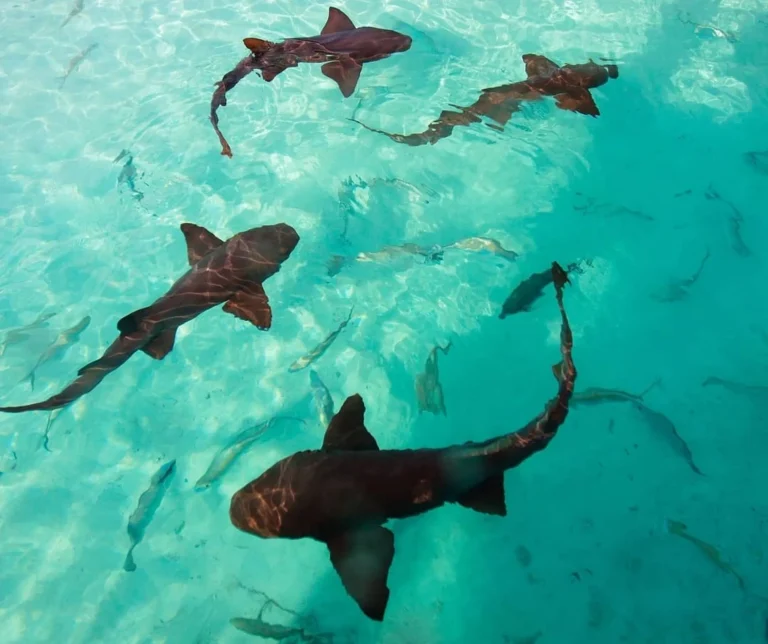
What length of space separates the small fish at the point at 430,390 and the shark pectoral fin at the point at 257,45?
3.96 meters

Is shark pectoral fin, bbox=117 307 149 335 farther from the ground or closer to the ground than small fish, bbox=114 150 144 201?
farther from the ground

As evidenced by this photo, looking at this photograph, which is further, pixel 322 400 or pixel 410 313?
pixel 410 313

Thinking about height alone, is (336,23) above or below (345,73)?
above

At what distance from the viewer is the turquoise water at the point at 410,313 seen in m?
4.70

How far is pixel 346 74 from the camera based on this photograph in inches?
284

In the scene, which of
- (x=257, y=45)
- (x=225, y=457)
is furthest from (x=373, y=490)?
(x=257, y=45)

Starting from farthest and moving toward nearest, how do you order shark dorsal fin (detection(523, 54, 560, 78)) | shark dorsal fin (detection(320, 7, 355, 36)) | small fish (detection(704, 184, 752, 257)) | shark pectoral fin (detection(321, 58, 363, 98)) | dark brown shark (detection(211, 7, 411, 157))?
shark dorsal fin (detection(320, 7, 355, 36)) < shark dorsal fin (detection(523, 54, 560, 78)) < shark pectoral fin (detection(321, 58, 363, 98)) < dark brown shark (detection(211, 7, 411, 157)) < small fish (detection(704, 184, 752, 257))

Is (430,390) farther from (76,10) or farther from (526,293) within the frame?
(76,10)

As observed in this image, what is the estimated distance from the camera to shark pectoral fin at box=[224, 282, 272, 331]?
5500mm

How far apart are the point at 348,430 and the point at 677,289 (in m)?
4.31

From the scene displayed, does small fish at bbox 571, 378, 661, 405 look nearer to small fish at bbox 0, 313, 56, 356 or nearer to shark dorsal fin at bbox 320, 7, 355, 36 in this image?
small fish at bbox 0, 313, 56, 356

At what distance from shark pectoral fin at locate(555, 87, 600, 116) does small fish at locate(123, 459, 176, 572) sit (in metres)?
6.24

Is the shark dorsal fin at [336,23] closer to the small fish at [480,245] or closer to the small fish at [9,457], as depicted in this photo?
the small fish at [480,245]

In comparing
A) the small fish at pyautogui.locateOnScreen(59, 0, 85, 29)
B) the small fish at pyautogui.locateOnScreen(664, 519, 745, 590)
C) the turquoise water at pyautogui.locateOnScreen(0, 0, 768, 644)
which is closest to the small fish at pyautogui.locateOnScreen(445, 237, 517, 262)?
the turquoise water at pyautogui.locateOnScreen(0, 0, 768, 644)
